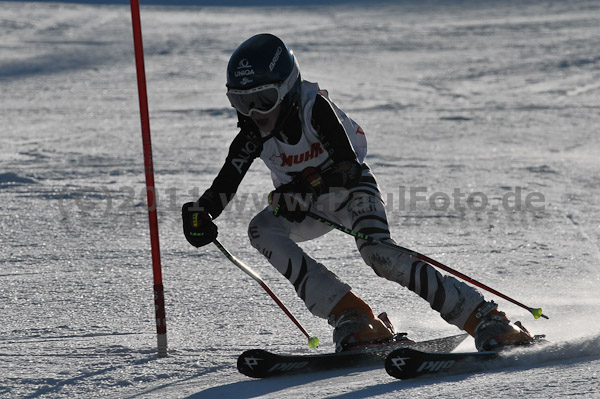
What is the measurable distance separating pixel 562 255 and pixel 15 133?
19.4 ft

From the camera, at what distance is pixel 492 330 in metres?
3.41

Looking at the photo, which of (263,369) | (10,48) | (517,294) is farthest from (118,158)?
(10,48)

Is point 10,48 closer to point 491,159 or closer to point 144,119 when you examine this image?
point 491,159

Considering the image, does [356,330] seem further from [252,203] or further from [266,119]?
[252,203]

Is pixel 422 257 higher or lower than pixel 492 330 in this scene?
higher

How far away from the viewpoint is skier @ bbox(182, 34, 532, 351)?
137 inches

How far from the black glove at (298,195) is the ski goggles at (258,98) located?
0.31 m

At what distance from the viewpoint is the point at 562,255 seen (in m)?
5.19

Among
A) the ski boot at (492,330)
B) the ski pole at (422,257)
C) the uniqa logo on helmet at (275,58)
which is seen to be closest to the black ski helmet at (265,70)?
the uniqa logo on helmet at (275,58)

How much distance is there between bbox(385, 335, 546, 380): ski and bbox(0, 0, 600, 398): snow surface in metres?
0.06

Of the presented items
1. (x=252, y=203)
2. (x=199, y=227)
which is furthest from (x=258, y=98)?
(x=252, y=203)

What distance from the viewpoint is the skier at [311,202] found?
3.49 metres

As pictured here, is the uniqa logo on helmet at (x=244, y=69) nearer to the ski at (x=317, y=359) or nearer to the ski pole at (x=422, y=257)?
the ski pole at (x=422, y=257)

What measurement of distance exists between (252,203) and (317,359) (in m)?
3.36
